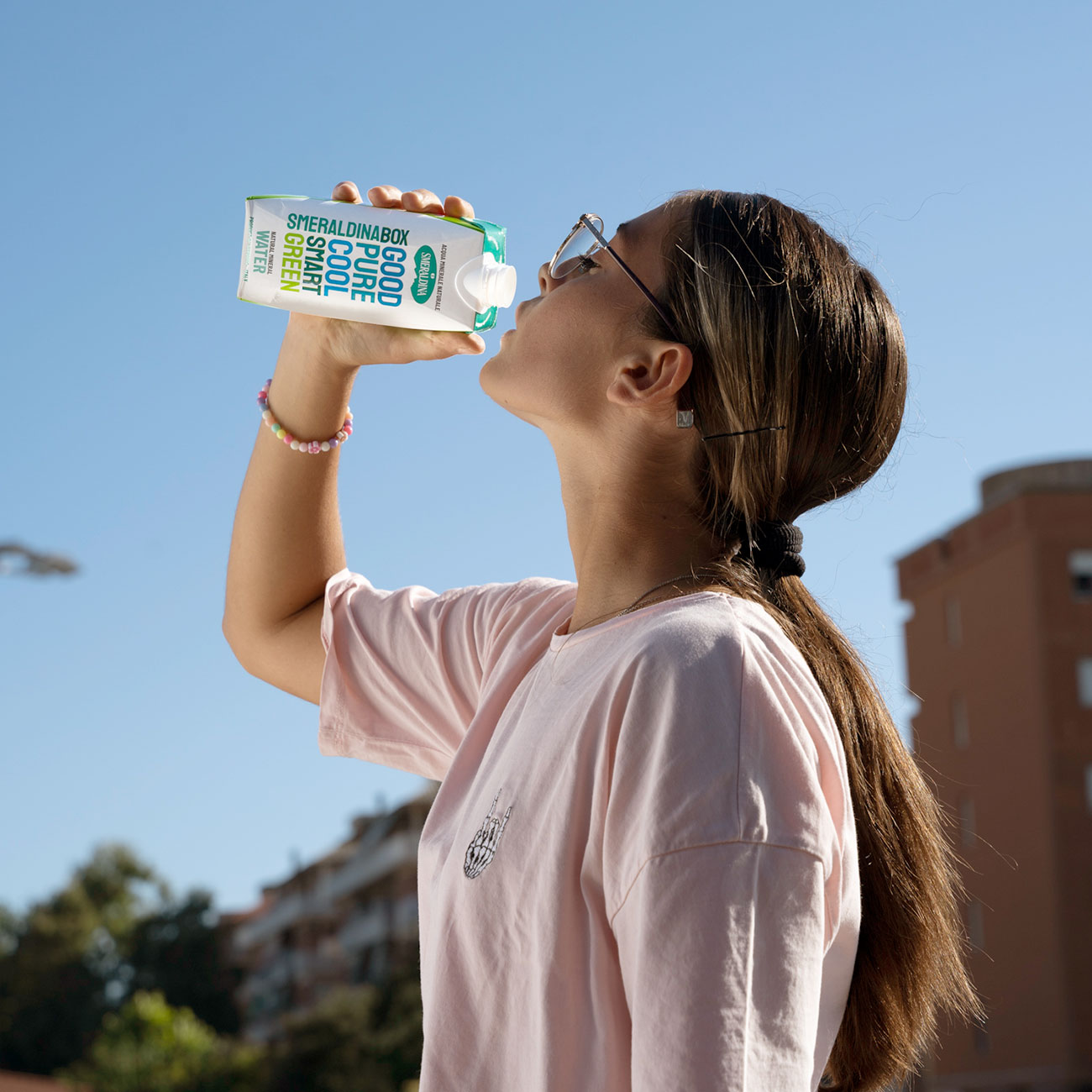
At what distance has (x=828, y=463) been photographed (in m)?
1.72

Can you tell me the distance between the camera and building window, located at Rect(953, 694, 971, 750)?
32000 mm

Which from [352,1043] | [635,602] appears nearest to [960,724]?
[352,1043]

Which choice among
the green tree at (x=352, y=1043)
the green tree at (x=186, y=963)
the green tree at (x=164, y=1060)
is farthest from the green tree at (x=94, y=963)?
the green tree at (x=352, y=1043)

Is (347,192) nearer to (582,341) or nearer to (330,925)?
(582,341)

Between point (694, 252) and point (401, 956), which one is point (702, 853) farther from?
point (401, 956)

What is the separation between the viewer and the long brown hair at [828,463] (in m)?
1.50

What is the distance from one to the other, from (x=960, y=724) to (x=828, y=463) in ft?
106

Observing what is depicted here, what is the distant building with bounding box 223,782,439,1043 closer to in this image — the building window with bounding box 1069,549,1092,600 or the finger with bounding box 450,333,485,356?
the building window with bounding box 1069,549,1092,600

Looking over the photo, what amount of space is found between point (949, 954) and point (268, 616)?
123 cm

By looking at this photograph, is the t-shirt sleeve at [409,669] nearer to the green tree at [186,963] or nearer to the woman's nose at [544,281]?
the woman's nose at [544,281]

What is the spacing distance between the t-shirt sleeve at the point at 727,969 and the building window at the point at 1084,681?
99.2 ft

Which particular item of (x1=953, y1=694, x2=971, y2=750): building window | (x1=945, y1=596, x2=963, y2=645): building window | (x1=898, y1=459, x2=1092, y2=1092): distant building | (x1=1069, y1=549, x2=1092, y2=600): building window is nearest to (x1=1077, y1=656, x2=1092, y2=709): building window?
(x1=898, y1=459, x2=1092, y2=1092): distant building

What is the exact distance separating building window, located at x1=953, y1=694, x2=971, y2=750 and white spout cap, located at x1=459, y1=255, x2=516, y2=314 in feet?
104

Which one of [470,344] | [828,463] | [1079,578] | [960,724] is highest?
[1079,578]
